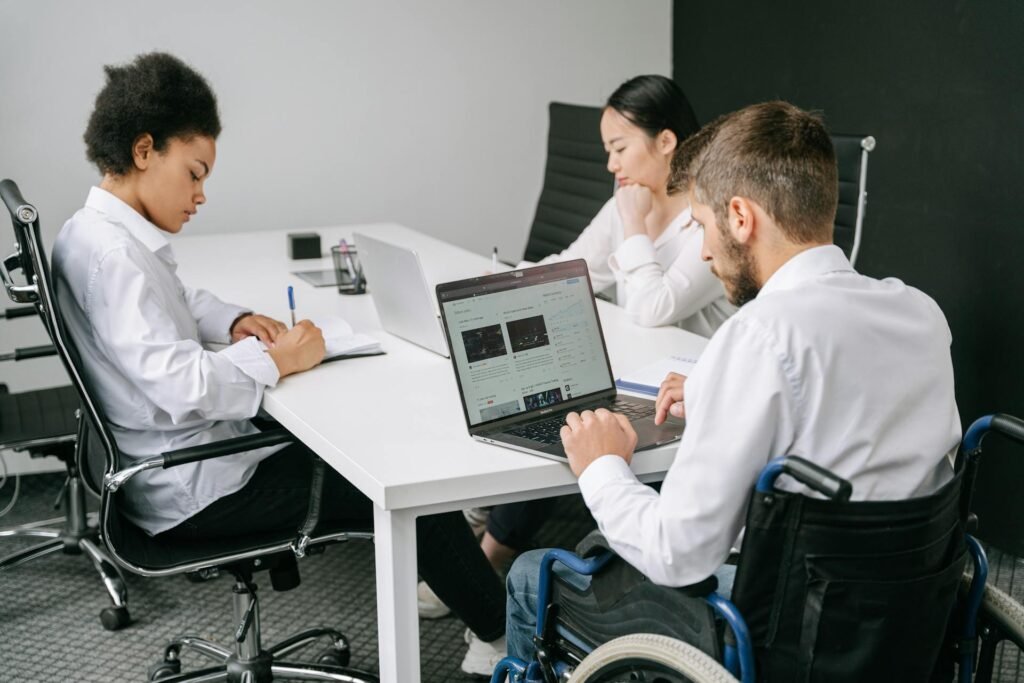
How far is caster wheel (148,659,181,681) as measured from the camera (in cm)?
246

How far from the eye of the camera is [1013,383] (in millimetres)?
2867

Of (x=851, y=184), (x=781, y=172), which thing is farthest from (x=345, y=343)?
(x=851, y=184)

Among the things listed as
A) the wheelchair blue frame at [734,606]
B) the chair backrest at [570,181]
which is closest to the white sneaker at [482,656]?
the wheelchair blue frame at [734,606]

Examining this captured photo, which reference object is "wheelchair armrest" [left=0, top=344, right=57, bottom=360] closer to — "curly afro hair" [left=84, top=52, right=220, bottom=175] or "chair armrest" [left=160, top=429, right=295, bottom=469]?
"curly afro hair" [left=84, top=52, right=220, bottom=175]

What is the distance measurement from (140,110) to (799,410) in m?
1.41

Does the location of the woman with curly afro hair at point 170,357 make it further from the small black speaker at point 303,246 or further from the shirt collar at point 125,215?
the small black speaker at point 303,246

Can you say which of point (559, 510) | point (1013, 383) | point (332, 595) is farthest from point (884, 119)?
point (332, 595)

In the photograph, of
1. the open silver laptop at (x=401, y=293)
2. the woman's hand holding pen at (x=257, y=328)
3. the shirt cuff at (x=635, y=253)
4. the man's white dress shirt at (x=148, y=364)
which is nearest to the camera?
the man's white dress shirt at (x=148, y=364)

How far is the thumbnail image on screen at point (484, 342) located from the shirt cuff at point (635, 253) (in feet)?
2.83

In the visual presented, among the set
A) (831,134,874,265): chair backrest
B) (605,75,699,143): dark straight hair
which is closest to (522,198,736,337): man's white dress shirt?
(605,75,699,143): dark straight hair

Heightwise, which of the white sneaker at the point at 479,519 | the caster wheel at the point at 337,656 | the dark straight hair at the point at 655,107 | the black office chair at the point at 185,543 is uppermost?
the dark straight hair at the point at 655,107

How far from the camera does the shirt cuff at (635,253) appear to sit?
105 inches

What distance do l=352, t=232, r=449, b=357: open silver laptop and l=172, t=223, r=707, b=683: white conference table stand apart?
0.11ft

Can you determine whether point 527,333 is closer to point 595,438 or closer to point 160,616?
point 595,438
